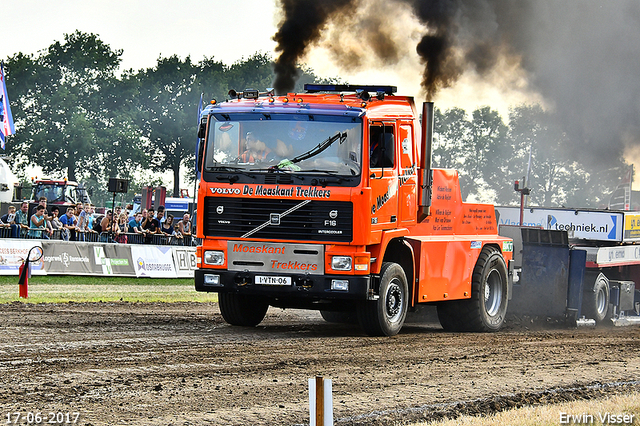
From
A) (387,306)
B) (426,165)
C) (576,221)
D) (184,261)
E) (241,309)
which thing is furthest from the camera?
(184,261)

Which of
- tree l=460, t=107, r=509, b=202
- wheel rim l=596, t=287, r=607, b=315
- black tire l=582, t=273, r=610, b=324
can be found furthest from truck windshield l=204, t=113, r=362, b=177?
tree l=460, t=107, r=509, b=202

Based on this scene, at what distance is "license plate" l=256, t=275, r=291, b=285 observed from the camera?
1126 cm

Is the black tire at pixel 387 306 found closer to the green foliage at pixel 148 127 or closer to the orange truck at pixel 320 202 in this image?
the orange truck at pixel 320 202

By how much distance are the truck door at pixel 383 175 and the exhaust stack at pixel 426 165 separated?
0.59m

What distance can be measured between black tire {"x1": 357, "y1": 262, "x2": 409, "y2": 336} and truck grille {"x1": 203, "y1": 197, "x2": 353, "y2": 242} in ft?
3.17

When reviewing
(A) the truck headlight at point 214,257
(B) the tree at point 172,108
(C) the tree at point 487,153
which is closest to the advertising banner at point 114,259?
(A) the truck headlight at point 214,257

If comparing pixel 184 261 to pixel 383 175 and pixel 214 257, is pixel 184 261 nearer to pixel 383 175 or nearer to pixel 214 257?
pixel 214 257

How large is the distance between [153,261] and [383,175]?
45.7 feet

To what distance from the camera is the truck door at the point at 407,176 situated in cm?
1195

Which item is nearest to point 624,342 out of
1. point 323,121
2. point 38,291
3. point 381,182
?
point 381,182

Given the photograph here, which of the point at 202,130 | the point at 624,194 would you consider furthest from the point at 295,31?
the point at 624,194

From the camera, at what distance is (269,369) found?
875 cm

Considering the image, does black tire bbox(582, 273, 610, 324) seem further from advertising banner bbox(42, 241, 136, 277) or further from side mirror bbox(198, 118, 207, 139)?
advertising banner bbox(42, 241, 136, 277)

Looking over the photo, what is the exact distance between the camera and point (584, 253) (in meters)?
16.2
